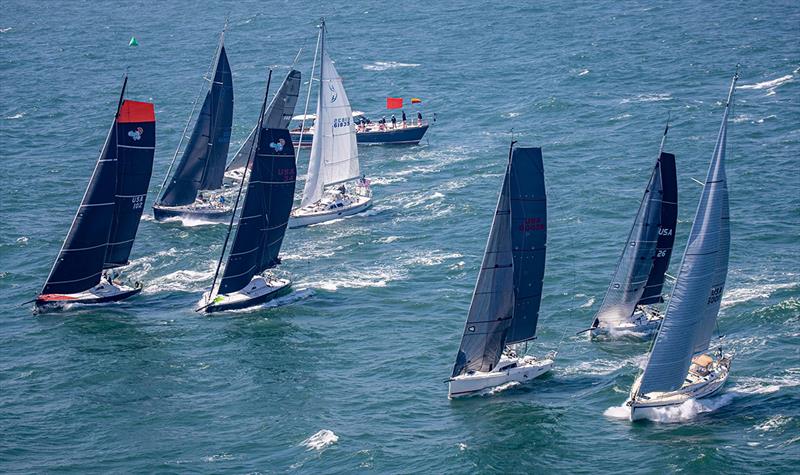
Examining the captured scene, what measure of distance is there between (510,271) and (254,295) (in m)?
24.9

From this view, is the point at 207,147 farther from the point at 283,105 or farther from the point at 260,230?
the point at 260,230

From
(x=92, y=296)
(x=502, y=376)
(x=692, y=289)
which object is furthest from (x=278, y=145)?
(x=692, y=289)

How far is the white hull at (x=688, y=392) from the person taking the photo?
70.7 m

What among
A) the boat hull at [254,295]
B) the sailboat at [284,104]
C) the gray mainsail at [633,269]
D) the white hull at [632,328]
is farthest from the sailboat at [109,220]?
the gray mainsail at [633,269]

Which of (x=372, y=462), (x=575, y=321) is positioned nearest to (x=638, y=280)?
(x=575, y=321)

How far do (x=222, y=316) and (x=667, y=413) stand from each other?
117 ft

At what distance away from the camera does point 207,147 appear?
115562mm

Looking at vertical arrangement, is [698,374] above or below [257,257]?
below

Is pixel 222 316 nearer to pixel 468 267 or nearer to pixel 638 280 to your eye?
pixel 468 267

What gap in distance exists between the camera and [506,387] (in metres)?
76.1

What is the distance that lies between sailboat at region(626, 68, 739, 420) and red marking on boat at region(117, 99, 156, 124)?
148 feet

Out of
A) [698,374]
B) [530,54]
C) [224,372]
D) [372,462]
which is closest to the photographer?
[372,462]

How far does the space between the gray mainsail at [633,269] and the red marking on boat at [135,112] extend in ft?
127

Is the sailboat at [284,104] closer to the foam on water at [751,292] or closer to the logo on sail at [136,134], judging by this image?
the logo on sail at [136,134]
